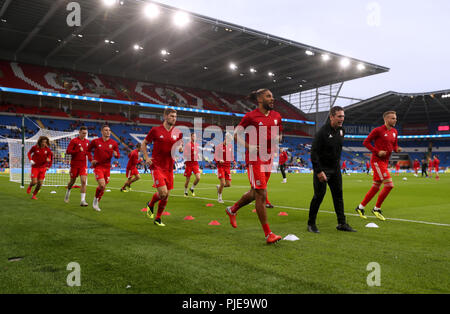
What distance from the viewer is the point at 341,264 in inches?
165

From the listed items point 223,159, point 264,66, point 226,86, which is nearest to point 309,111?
point 226,86

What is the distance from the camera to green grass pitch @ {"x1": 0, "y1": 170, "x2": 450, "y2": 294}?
3.44 m

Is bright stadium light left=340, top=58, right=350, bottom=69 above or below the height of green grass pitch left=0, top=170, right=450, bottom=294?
above

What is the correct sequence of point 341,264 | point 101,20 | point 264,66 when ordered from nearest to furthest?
point 341,264
point 101,20
point 264,66

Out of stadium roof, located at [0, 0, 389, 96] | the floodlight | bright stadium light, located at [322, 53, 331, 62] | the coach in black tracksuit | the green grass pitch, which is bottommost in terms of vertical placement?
the green grass pitch

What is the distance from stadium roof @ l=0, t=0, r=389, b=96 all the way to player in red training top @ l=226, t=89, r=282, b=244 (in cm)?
2762

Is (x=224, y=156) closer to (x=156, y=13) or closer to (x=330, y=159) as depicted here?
(x=330, y=159)

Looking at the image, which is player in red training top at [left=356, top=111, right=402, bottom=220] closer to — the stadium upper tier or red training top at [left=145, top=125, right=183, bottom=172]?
red training top at [left=145, top=125, right=183, bottom=172]

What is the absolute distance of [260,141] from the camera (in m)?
5.45

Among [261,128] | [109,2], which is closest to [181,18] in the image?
[109,2]

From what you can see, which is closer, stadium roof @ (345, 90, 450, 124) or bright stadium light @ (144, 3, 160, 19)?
bright stadium light @ (144, 3, 160, 19)

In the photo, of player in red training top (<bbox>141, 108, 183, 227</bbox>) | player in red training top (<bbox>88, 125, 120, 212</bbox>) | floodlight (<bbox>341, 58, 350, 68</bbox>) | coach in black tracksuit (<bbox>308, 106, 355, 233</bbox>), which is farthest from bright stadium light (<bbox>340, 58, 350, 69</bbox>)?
player in red training top (<bbox>141, 108, 183, 227</bbox>)
